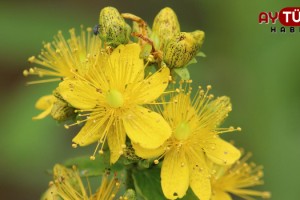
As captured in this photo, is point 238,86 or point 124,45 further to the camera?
point 238,86

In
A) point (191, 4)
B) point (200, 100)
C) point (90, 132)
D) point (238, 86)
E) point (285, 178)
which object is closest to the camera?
Answer: point (90, 132)

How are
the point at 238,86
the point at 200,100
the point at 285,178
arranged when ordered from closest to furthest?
the point at 200,100 → the point at 285,178 → the point at 238,86

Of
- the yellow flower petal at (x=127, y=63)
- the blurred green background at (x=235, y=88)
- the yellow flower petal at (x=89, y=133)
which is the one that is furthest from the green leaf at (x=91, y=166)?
the blurred green background at (x=235, y=88)

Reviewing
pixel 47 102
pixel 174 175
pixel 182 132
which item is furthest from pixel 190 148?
pixel 47 102

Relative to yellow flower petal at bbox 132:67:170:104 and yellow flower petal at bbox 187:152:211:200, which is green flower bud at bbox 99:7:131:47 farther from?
yellow flower petal at bbox 187:152:211:200

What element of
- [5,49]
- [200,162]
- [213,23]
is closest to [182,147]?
[200,162]

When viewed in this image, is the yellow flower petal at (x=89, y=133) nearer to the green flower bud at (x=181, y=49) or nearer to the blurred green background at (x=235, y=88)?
the green flower bud at (x=181, y=49)

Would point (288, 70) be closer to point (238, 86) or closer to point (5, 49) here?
point (238, 86)

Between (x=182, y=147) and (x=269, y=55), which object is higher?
(x=269, y=55)
